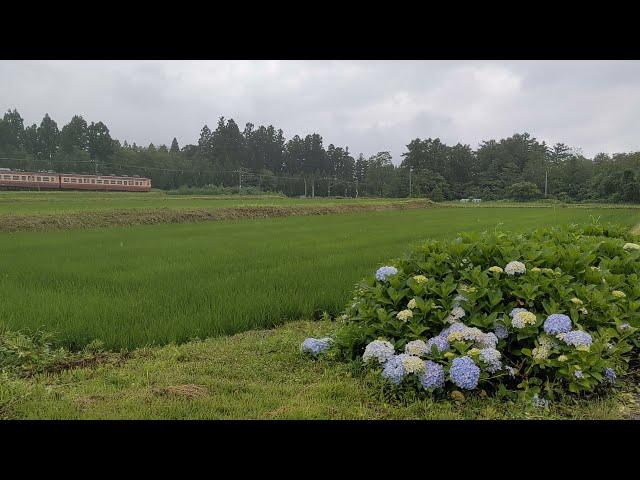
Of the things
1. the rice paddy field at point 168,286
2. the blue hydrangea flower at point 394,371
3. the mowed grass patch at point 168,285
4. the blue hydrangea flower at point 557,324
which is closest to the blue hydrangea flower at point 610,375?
the blue hydrangea flower at point 557,324

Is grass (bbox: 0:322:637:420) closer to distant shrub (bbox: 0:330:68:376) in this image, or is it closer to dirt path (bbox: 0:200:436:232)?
distant shrub (bbox: 0:330:68:376)

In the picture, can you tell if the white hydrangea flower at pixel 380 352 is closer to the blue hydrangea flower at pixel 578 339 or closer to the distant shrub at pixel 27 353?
the blue hydrangea flower at pixel 578 339

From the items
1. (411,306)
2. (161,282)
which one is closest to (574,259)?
(411,306)

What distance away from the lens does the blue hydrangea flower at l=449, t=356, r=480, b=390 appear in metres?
2.59

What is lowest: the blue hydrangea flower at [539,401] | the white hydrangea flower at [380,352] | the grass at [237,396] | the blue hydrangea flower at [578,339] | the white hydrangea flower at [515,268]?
the grass at [237,396]

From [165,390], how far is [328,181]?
225ft

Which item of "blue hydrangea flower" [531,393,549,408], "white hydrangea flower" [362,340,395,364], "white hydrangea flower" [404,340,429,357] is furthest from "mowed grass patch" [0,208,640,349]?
"blue hydrangea flower" [531,393,549,408]

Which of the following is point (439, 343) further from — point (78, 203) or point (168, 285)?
point (78, 203)

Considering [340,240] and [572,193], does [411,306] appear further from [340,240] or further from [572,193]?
[572,193]

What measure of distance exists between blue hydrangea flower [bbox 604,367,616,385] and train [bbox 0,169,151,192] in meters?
41.9

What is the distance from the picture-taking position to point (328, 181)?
231 feet

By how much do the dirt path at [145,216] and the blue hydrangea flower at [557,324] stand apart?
56.8 ft

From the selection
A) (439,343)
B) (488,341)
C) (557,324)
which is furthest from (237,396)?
(557,324)

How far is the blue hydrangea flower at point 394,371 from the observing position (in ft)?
8.95
